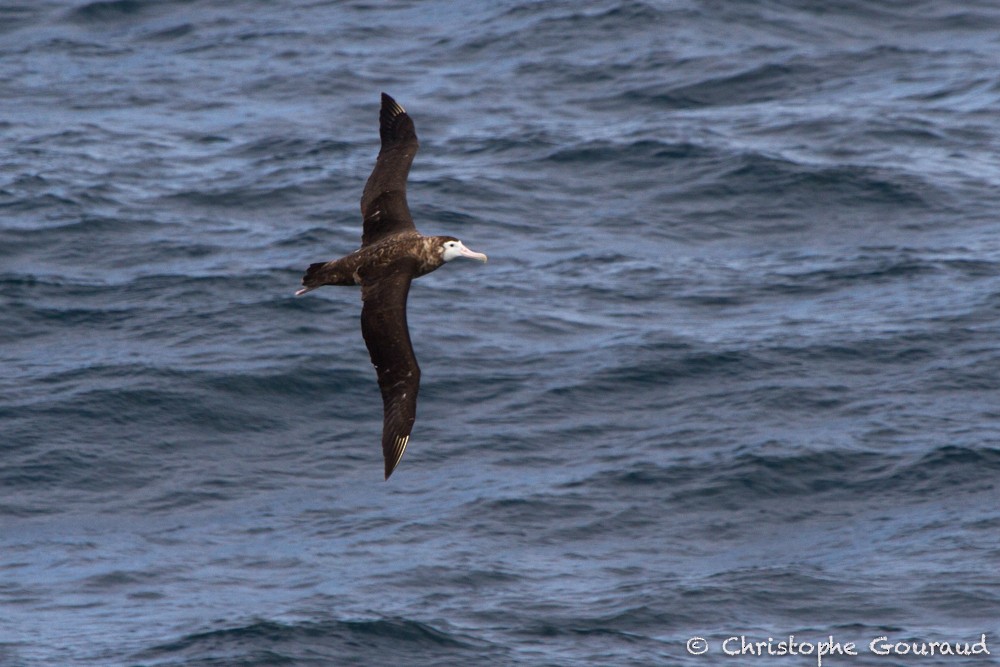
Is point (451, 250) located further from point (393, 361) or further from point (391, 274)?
point (393, 361)

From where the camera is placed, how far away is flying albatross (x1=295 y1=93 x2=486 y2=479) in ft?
45.5

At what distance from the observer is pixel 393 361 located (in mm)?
13914

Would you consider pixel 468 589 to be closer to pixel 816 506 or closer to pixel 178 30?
pixel 816 506

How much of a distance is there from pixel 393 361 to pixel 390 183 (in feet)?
7.66

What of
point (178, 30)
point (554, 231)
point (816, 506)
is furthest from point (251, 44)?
point (816, 506)

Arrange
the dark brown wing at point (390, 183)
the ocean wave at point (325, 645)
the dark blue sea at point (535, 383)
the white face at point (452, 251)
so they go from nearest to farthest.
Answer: the white face at point (452, 251) < the dark brown wing at point (390, 183) < the ocean wave at point (325, 645) < the dark blue sea at point (535, 383)

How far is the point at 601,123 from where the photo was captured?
29469 mm

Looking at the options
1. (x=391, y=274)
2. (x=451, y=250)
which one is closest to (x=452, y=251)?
(x=451, y=250)

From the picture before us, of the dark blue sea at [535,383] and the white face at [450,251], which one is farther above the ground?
the white face at [450,251]

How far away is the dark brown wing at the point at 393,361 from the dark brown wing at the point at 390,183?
1259mm

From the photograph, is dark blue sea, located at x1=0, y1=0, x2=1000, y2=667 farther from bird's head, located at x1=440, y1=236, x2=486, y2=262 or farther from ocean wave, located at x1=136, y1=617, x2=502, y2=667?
bird's head, located at x1=440, y1=236, x2=486, y2=262

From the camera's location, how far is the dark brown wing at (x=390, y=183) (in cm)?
1530

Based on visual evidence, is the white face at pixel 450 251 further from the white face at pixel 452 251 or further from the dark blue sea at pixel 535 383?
the dark blue sea at pixel 535 383

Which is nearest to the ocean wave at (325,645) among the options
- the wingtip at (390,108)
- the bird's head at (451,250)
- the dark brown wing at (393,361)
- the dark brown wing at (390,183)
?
the dark brown wing at (393,361)
